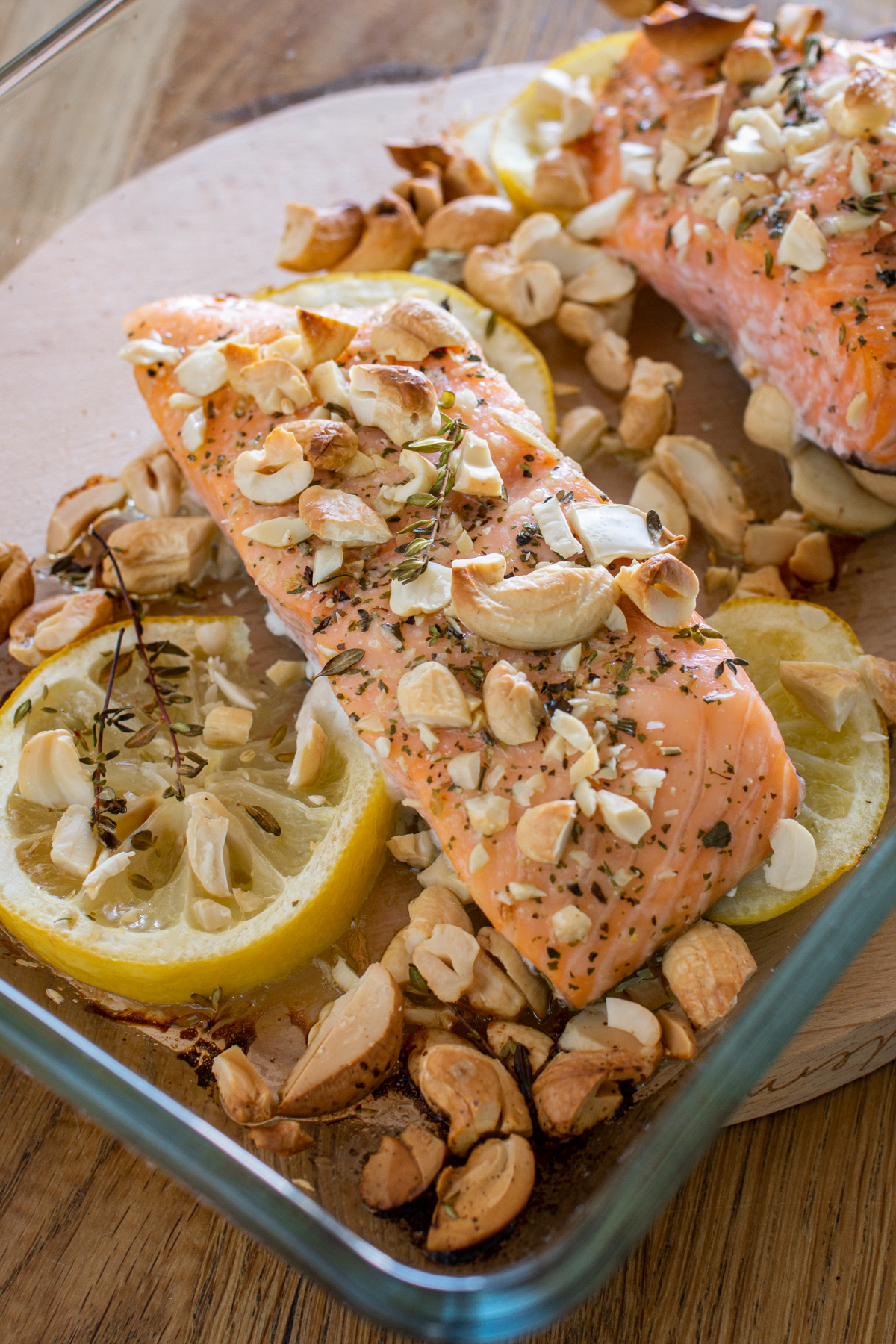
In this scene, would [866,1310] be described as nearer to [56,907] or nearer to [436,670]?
[436,670]

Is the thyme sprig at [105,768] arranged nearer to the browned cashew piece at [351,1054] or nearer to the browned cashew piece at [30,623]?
the browned cashew piece at [30,623]

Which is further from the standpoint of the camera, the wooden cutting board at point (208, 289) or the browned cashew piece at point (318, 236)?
the browned cashew piece at point (318, 236)

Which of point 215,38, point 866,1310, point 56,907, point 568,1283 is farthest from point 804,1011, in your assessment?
point 215,38

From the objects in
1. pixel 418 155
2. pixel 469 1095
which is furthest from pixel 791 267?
pixel 469 1095

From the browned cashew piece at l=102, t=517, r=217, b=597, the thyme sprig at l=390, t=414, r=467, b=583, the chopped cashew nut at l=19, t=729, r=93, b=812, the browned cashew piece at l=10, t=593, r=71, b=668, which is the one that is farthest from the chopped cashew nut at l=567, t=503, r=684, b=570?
the browned cashew piece at l=10, t=593, r=71, b=668

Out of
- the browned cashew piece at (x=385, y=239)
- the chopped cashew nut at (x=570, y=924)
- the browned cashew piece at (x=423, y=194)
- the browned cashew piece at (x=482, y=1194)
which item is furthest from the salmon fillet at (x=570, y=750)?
the browned cashew piece at (x=423, y=194)

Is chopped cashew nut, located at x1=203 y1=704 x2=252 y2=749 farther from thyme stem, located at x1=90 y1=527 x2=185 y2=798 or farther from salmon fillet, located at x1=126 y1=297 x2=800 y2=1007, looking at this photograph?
salmon fillet, located at x1=126 y1=297 x2=800 y2=1007

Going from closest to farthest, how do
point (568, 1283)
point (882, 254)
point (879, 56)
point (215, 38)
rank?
point (568, 1283) → point (882, 254) → point (879, 56) → point (215, 38)

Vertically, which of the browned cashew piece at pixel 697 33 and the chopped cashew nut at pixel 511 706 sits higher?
the browned cashew piece at pixel 697 33
